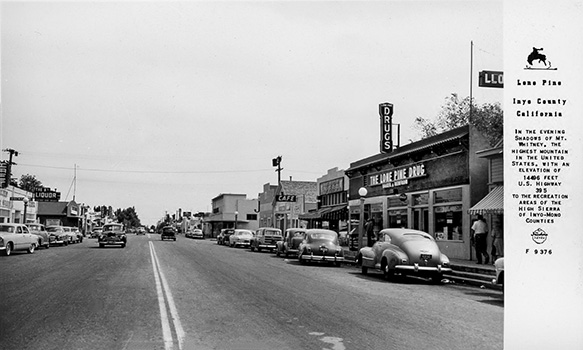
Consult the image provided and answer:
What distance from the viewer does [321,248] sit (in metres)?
22.0

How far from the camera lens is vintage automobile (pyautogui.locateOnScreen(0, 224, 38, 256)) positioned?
2445 centimetres

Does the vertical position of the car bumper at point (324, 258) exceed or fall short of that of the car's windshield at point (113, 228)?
it falls short

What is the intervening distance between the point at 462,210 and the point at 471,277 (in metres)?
7.03

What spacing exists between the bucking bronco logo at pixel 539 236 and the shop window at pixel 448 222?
17.8 meters

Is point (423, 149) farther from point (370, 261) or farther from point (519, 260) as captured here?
point (519, 260)

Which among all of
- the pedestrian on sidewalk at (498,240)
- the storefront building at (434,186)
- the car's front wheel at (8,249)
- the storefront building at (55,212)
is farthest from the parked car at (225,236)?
the storefront building at (55,212)

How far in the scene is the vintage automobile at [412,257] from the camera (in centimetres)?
1569

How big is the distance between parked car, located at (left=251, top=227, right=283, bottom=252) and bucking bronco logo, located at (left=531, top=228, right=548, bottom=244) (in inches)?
1108

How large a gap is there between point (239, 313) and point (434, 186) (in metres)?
18.1

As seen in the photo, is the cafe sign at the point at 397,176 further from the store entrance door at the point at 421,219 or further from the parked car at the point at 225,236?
the parked car at the point at 225,236

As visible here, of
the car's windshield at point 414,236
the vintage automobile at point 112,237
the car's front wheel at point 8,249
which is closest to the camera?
the car's windshield at point 414,236

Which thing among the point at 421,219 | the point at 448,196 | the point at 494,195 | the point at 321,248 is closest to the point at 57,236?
the point at 321,248

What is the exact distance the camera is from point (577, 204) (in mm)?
6223

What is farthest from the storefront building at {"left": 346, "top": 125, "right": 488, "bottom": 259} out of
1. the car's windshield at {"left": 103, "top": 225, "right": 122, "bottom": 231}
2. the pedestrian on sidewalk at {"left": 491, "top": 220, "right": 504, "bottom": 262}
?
the car's windshield at {"left": 103, "top": 225, "right": 122, "bottom": 231}
